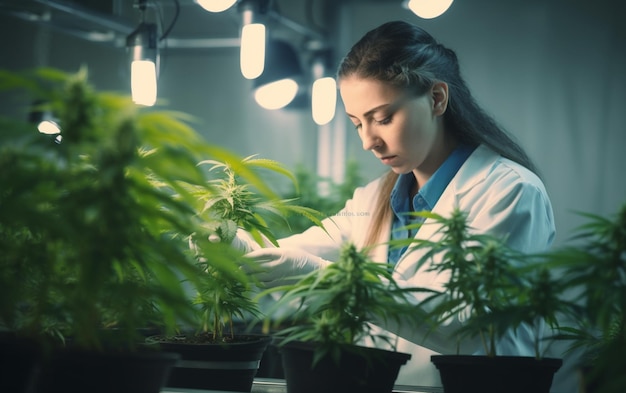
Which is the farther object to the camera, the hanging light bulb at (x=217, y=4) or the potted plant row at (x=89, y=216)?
the hanging light bulb at (x=217, y=4)

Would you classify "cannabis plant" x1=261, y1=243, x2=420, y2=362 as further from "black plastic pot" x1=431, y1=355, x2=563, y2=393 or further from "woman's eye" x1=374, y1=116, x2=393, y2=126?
"woman's eye" x1=374, y1=116, x2=393, y2=126

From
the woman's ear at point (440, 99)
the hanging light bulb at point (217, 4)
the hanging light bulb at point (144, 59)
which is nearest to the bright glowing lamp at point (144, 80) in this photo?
the hanging light bulb at point (144, 59)

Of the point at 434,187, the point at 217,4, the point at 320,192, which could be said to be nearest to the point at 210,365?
the point at 434,187

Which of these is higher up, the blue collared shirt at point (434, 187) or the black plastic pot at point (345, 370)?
the blue collared shirt at point (434, 187)

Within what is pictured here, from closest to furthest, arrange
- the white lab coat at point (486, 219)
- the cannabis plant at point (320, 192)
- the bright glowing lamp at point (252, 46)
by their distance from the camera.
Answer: the white lab coat at point (486, 219) < the bright glowing lamp at point (252, 46) < the cannabis plant at point (320, 192)

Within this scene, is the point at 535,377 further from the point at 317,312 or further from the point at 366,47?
the point at 366,47

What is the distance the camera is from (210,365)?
1214 millimetres

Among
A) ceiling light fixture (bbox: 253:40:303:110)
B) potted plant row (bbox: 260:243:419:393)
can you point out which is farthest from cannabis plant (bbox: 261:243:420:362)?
ceiling light fixture (bbox: 253:40:303:110)

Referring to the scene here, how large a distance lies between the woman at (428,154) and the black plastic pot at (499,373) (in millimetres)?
388

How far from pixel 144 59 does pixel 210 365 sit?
54.0 inches

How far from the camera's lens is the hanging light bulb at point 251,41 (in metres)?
2.42

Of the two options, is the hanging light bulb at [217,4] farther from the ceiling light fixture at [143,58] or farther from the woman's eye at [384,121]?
the woman's eye at [384,121]

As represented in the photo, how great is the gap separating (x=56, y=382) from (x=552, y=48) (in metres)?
3.76

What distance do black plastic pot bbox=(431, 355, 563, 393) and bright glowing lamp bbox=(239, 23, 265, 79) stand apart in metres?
1.61
